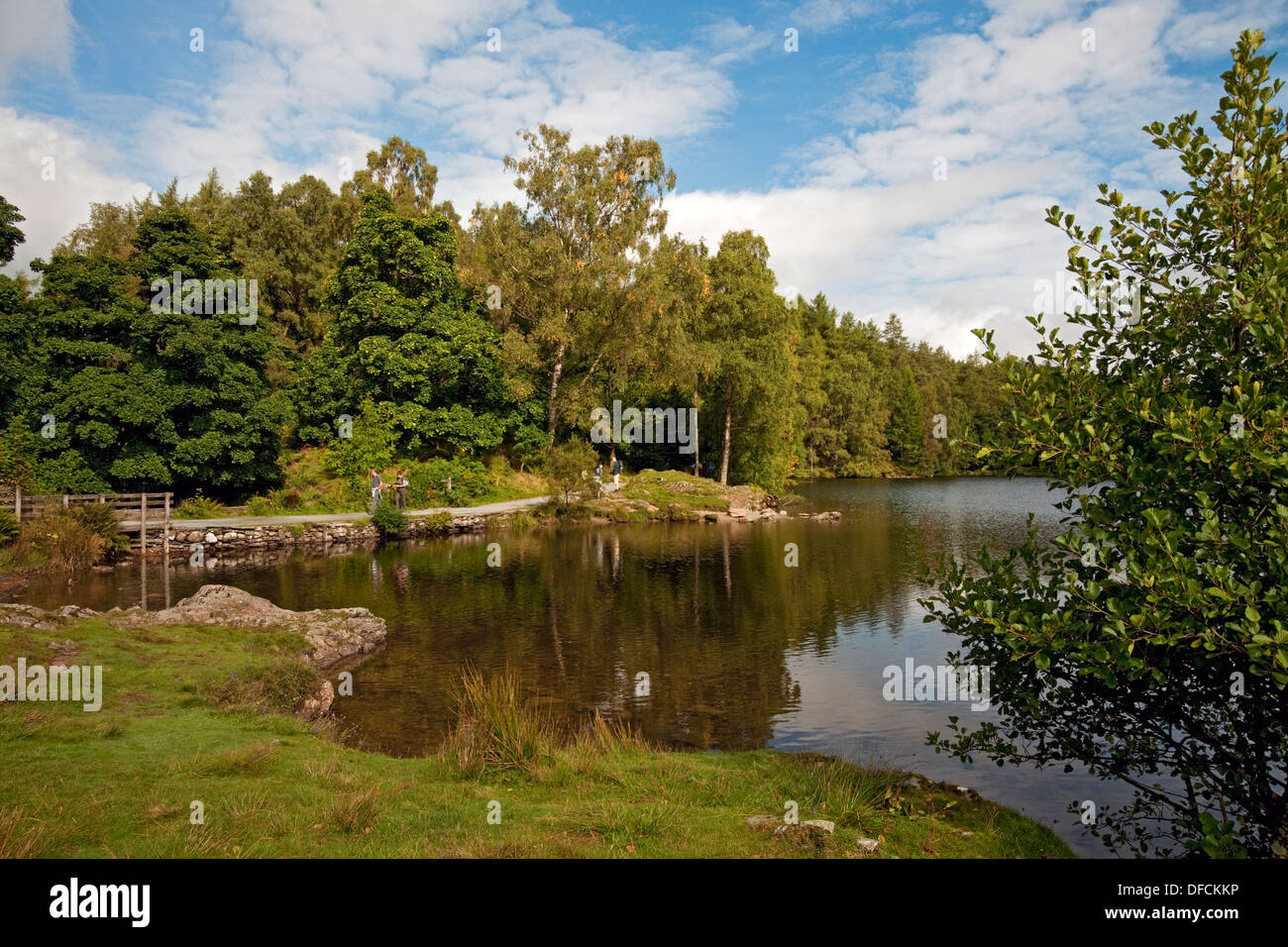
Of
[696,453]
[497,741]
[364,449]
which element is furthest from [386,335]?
[497,741]

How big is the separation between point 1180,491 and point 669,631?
14317 millimetres

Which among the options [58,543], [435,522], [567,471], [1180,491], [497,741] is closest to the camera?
[1180,491]

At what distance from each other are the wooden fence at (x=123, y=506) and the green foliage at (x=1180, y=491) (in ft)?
103

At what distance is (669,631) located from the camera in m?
19.4

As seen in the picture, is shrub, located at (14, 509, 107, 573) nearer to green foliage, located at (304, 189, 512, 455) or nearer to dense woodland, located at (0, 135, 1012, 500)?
dense woodland, located at (0, 135, 1012, 500)

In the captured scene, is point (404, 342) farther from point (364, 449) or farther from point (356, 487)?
point (356, 487)

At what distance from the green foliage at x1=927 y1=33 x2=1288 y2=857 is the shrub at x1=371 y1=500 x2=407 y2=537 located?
105 ft

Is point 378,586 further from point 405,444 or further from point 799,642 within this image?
point 405,444

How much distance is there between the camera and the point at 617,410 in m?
52.6

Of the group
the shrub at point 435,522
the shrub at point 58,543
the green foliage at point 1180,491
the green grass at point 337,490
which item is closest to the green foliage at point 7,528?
the shrub at point 58,543

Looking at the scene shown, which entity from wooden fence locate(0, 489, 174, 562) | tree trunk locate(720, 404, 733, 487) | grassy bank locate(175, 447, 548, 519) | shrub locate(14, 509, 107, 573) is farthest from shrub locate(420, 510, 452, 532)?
tree trunk locate(720, 404, 733, 487)

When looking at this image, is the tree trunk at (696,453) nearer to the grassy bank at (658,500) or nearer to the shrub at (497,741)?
the grassy bank at (658,500)
